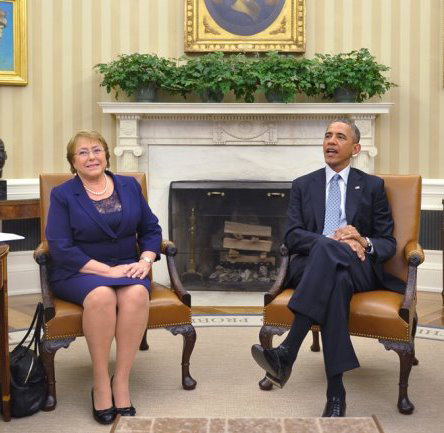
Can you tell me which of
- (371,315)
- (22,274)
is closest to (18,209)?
(22,274)

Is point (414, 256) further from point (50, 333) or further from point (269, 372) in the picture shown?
point (50, 333)

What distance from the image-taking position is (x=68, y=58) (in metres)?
6.03

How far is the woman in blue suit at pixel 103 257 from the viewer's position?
3.10 meters

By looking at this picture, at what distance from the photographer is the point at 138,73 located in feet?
18.5

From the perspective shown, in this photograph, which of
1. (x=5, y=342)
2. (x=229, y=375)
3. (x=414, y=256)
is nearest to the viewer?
(x=5, y=342)

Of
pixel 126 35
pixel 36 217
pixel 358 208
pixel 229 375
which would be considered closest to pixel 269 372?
pixel 229 375

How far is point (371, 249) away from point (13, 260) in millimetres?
3498

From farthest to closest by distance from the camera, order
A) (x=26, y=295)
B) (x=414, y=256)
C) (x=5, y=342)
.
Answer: (x=26, y=295), (x=414, y=256), (x=5, y=342)

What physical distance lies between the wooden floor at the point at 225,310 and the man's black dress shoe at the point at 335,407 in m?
1.95

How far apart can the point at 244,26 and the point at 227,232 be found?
172cm

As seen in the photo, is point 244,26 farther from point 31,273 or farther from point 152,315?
point 152,315

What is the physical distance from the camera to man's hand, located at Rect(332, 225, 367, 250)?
3356 mm

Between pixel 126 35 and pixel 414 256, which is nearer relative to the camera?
pixel 414 256

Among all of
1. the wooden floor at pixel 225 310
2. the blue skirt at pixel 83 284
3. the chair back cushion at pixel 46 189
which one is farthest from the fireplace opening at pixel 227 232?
the blue skirt at pixel 83 284
